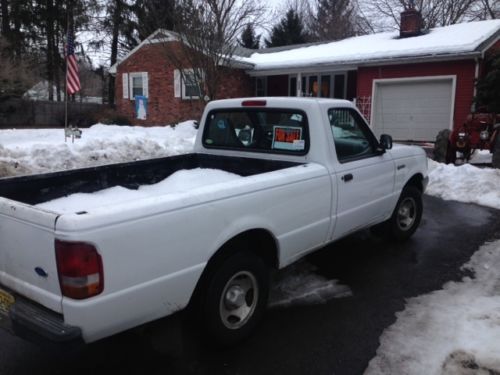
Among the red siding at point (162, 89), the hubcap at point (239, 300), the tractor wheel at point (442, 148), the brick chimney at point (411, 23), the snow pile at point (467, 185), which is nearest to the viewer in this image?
the hubcap at point (239, 300)

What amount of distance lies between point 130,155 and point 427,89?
10.8 m

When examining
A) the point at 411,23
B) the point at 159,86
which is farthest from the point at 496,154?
the point at 159,86

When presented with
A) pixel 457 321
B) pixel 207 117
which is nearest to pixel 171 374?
pixel 457 321

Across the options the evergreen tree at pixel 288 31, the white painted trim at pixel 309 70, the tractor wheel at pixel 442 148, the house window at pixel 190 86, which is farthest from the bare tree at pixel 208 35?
the evergreen tree at pixel 288 31

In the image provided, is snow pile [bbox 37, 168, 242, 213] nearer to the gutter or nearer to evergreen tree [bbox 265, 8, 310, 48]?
the gutter

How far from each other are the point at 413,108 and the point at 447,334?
1414 cm

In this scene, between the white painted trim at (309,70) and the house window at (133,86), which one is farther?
the house window at (133,86)

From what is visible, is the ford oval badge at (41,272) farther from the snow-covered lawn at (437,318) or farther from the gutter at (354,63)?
the gutter at (354,63)

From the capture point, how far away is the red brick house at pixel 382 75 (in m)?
15.2

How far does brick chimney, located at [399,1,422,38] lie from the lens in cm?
1822

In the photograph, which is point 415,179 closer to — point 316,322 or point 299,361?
point 316,322

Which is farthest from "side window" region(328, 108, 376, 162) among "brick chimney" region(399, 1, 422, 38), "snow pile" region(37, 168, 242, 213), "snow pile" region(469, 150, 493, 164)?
"brick chimney" region(399, 1, 422, 38)

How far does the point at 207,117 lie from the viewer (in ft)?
16.6

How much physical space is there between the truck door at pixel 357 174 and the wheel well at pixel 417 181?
763mm
